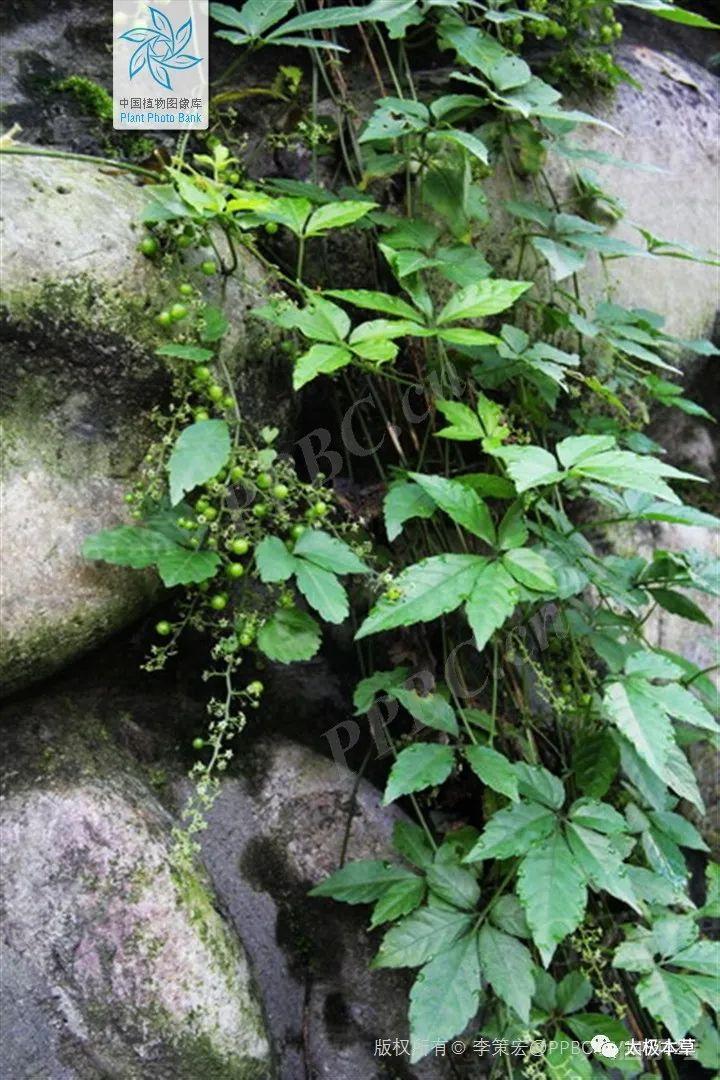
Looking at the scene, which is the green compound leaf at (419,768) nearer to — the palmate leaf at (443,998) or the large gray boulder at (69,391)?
the palmate leaf at (443,998)

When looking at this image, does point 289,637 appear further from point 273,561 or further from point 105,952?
point 105,952

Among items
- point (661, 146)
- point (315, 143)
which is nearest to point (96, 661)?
point (315, 143)

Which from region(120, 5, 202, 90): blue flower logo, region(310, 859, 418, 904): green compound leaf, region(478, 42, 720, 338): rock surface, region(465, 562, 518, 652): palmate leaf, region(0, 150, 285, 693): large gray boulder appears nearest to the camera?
→ region(465, 562, 518, 652): palmate leaf

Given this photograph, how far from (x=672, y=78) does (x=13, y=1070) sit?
1938 mm

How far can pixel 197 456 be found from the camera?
0.98m

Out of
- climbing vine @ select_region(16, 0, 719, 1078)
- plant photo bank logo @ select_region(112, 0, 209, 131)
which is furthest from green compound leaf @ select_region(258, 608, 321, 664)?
plant photo bank logo @ select_region(112, 0, 209, 131)

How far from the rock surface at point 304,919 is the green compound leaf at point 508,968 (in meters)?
0.22

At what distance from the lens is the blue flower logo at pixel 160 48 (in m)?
1.28

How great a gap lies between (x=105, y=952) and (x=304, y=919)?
0.96ft

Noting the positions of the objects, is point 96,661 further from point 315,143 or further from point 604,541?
point 604,541

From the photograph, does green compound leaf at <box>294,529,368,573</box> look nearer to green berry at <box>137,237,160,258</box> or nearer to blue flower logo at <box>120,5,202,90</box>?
green berry at <box>137,237,160,258</box>

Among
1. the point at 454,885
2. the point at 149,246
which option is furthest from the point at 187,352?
the point at 454,885

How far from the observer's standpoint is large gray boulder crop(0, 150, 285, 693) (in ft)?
3.37

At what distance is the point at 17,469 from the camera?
104 cm
